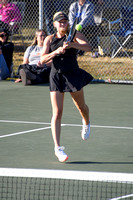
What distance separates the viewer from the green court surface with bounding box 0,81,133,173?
6.70 metres

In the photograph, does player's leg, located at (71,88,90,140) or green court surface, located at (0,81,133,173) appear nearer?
green court surface, located at (0,81,133,173)

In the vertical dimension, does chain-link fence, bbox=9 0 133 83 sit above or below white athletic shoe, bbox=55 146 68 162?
below

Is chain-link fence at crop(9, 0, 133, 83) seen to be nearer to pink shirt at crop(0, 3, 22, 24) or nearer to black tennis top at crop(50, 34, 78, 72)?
pink shirt at crop(0, 3, 22, 24)

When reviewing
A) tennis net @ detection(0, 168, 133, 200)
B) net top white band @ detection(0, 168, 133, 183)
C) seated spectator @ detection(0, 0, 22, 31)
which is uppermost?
net top white band @ detection(0, 168, 133, 183)

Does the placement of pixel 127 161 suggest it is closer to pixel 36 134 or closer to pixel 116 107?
pixel 36 134

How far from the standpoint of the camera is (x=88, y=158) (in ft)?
22.6

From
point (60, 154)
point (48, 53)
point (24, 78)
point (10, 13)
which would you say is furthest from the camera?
point (10, 13)

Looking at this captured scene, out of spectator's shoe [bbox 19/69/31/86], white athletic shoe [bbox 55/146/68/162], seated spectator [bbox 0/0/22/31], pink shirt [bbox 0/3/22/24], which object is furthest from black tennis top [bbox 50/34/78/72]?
pink shirt [bbox 0/3/22/24]

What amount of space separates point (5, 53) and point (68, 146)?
7298 millimetres

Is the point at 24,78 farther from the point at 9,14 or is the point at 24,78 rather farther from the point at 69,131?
the point at 69,131

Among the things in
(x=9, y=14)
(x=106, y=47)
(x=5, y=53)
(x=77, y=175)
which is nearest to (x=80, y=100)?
(x=77, y=175)

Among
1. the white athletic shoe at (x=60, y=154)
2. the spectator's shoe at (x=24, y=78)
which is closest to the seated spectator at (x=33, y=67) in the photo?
the spectator's shoe at (x=24, y=78)

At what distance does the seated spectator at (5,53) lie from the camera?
14.2m

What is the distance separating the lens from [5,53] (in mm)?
14453
